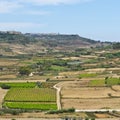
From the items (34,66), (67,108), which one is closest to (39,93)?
(67,108)

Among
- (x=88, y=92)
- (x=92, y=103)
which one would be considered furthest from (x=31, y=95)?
(x=92, y=103)

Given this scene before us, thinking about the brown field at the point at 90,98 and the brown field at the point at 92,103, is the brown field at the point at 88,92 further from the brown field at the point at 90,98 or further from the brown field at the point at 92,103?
the brown field at the point at 92,103

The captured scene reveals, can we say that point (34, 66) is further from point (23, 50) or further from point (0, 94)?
point (23, 50)

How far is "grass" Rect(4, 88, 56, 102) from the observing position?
1898 inches

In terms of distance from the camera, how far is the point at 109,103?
153ft

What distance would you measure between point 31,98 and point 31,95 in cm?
183

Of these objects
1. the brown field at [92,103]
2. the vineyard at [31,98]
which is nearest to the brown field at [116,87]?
the brown field at [92,103]

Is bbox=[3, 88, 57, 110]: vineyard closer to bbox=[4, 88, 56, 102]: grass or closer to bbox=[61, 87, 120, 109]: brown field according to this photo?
bbox=[4, 88, 56, 102]: grass

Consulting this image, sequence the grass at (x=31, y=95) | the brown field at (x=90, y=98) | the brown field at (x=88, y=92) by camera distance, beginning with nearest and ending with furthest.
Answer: the brown field at (x=90, y=98), the grass at (x=31, y=95), the brown field at (x=88, y=92)

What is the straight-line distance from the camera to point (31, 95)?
50688 mm

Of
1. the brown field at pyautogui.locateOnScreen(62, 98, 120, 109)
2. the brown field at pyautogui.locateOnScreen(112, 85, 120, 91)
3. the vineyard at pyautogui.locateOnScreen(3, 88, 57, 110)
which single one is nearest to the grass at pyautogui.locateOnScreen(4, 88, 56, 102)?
the vineyard at pyautogui.locateOnScreen(3, 88, 57, 110)

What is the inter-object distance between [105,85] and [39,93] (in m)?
11.8

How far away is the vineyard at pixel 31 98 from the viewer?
44594 mm

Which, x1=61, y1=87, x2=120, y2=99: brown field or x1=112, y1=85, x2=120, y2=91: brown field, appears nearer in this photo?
x1=61, y1=87, x2=120, y2=99: brown field
